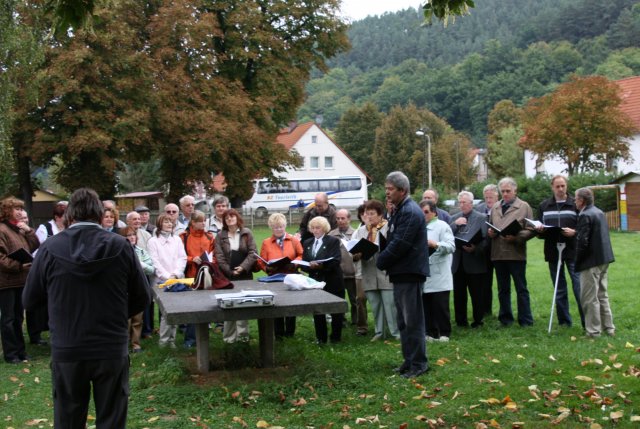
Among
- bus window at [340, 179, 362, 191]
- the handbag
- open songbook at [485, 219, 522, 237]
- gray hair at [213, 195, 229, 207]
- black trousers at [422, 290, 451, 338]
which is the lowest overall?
black trousers at [422, 290, 451, 338]

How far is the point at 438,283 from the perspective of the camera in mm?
9719

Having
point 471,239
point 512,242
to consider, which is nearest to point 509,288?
point 512,242

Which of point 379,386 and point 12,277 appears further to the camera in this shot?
point 12,277

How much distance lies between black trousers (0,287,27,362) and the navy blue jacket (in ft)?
16.1

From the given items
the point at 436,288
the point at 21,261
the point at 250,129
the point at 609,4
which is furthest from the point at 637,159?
the point at 609,4

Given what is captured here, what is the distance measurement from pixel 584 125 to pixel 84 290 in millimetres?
36566

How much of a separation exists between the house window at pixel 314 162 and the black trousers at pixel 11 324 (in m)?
60.5

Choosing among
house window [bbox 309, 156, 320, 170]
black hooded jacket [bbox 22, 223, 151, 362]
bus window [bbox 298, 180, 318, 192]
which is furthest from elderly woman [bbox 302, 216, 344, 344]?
house window [bbox 309, 156, 320, 170]

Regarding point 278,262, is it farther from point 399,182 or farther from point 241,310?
point 399,182

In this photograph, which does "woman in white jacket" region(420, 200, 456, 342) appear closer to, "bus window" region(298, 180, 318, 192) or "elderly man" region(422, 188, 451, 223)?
"elderly man" region(422, 188, 451, 223)

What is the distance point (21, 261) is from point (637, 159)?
1780 inches

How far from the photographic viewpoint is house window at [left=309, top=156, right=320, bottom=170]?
230 feet

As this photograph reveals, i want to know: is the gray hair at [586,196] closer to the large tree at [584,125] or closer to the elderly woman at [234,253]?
the elderly woman at [234,253]

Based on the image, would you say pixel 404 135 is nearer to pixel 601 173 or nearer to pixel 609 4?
pixel 601 173
